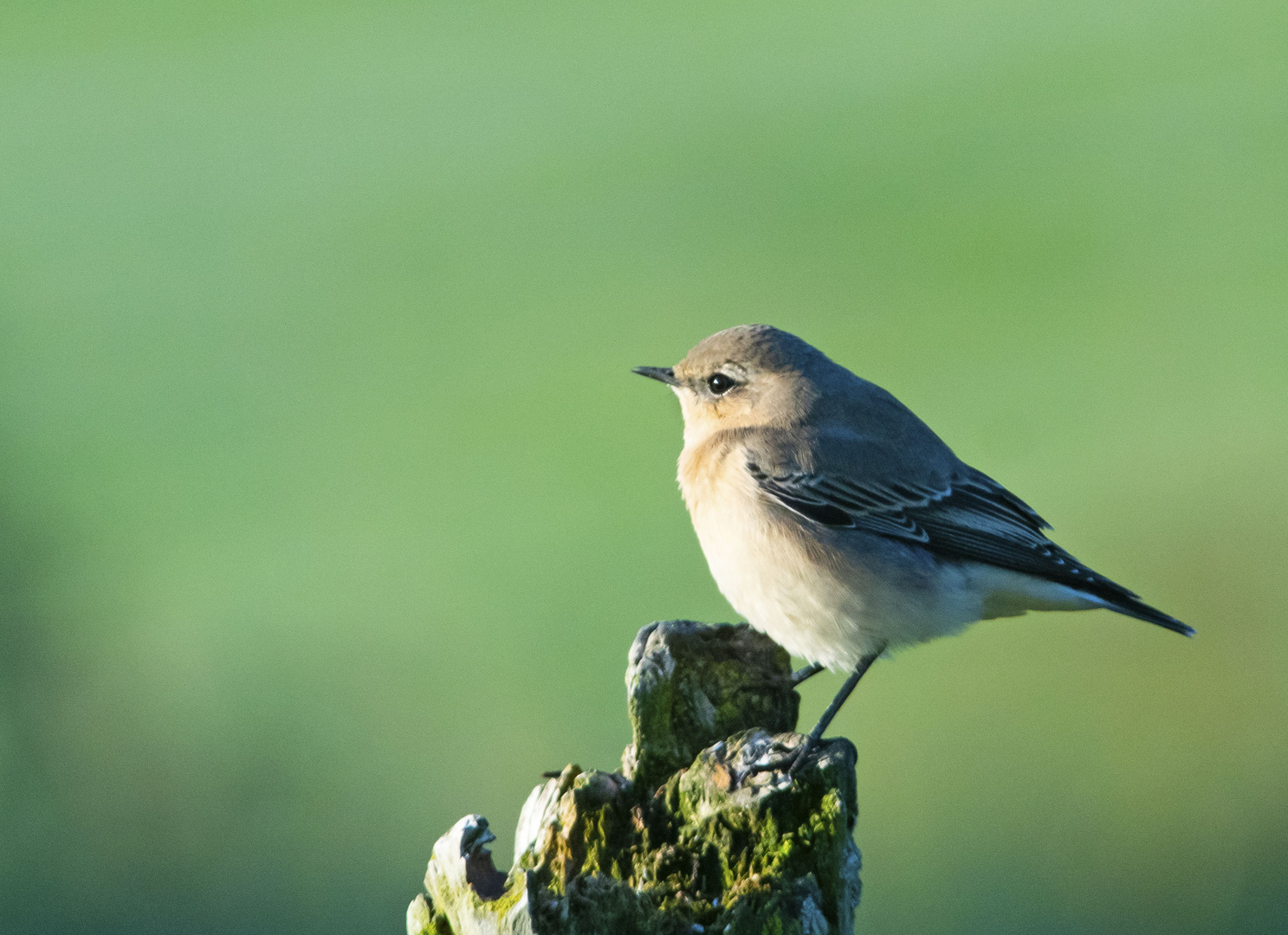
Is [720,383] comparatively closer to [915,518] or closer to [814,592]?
[915,518]

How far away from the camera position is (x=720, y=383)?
6.36 meters

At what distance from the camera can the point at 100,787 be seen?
8.45 meters

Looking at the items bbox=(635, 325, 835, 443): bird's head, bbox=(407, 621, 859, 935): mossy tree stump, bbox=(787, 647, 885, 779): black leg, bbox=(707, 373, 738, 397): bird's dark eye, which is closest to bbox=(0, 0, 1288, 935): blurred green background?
bbox=(787, 647, 885, 779): black leg

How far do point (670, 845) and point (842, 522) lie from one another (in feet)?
7.85

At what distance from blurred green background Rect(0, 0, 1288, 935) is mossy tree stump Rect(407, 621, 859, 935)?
4032 millimetres

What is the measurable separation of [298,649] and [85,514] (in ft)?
9.21

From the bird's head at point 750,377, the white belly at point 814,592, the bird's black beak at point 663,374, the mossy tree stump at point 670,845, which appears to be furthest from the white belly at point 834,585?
the mossy tree stump at point 670,845

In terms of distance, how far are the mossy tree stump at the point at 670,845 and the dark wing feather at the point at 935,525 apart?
6.04ft

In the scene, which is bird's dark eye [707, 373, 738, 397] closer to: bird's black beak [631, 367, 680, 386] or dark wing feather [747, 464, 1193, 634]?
bird's black beak [631, 367, 680, 386]

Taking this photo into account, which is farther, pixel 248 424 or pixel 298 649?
pixel 248 424

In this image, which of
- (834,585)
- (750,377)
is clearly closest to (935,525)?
(834,585)

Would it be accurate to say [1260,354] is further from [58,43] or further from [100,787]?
[58,43]

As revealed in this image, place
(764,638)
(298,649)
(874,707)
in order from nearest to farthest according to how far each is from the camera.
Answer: (764,638)
(874,707)
(298,649)

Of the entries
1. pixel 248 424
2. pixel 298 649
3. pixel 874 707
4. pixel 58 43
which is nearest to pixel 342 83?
pixel 58 43
